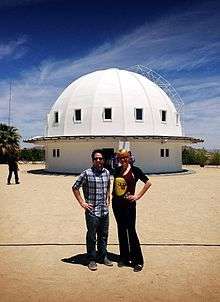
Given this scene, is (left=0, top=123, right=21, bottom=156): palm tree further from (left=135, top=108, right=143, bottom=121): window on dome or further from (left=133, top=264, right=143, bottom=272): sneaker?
(left=133, top=264, right=143, bottom=272): sneaker

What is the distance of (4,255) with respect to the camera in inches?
253

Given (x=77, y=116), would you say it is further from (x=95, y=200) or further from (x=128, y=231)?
(x=128, y=231)

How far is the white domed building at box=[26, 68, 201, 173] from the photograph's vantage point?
28.6 m

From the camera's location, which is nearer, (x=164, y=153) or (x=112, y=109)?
(x=112, y=109)

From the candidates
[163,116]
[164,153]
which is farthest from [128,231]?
[163,116]

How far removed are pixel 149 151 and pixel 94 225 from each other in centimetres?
2353

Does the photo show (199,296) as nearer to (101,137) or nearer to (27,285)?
(27,285)

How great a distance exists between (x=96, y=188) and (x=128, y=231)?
2.67 feet

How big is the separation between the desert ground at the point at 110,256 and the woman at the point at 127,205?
0.76 ft

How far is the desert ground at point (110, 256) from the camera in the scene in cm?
473

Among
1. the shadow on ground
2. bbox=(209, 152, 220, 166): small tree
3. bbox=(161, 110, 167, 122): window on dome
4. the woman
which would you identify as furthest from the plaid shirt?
A: bbox=(209, 152, 220, 166): small tree

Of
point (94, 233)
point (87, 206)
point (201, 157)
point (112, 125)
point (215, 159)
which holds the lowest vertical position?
point (94, 233)

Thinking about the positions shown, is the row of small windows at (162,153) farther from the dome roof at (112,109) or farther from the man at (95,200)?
the man at (95,200)

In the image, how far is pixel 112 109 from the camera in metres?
28.9
